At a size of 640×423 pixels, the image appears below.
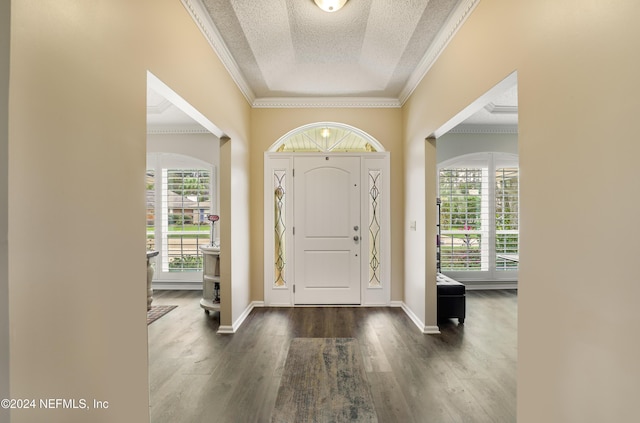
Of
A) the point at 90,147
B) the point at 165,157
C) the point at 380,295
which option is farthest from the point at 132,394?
the point at 165,157

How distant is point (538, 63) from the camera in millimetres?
1550

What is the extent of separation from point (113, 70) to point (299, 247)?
10.6 feet

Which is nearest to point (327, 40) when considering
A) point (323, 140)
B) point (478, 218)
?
point (323, 140)

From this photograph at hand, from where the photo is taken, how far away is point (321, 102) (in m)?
4.29

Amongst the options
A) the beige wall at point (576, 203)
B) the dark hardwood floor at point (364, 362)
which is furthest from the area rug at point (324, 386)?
the beige wall at point (576, 203)

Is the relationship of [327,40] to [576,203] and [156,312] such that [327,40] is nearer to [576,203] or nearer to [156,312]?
[576,203]

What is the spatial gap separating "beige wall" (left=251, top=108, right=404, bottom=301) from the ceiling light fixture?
1954 millimetres

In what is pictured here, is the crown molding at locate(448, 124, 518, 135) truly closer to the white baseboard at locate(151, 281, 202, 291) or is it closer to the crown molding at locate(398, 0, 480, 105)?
the crown molding at locate(398, 0, 480, 105)


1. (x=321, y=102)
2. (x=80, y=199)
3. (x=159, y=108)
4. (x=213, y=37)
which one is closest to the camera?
(x=80, y=199)

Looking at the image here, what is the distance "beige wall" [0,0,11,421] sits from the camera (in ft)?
3.09

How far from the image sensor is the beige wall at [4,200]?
94 centimetres

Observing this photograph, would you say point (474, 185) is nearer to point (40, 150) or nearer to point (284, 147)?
point (284, 147)

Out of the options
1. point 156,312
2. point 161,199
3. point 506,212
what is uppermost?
point 161,199

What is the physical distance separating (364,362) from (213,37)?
3.23 meters
